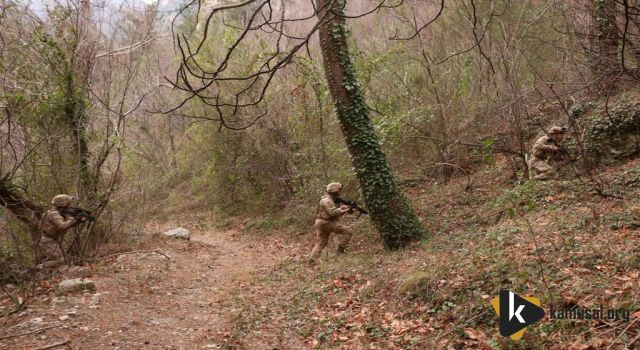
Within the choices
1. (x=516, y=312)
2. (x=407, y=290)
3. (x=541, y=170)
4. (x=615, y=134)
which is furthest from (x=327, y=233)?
(x=615, y=134)

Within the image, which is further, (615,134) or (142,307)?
(615,134)

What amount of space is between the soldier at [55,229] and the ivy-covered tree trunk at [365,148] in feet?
19.0

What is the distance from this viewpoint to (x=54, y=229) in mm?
8336

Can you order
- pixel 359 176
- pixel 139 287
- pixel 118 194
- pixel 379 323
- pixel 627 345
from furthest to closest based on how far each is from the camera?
pixel 118 194, pixel 359 176, pixel 139 287, pixel 379 323, pixel 627 345

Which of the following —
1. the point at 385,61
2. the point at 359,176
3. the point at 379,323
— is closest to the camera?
the point at 379,323

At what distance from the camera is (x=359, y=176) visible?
8711 millimetres

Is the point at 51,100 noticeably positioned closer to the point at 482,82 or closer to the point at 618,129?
the point at 482,82

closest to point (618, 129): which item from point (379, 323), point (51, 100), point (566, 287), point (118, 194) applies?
point (566, 287)

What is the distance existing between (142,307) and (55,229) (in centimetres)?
290

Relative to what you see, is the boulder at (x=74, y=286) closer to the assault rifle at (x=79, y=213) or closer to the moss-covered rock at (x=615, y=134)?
the assault rifle at (x=79, y=213)

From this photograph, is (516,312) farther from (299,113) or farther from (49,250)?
(299,113)

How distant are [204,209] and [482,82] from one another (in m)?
13.1

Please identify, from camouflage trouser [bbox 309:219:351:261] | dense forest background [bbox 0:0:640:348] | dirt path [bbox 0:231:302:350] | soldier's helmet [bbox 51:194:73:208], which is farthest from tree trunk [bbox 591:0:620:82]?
soldier's helmet [bbox 51:194:73:208]

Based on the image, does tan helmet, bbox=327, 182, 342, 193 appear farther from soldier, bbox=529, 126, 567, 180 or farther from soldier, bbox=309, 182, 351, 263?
soldier, bbox=529, 126, 567, 180
